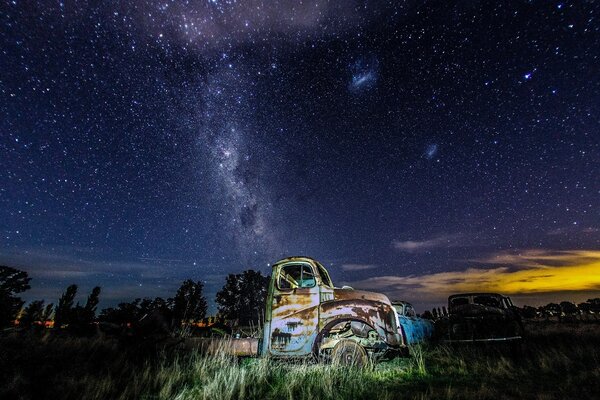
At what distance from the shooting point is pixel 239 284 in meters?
49.0

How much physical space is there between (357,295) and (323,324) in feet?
3.21

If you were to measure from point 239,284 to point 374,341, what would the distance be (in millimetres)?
45669

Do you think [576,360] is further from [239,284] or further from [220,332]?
[239,284]

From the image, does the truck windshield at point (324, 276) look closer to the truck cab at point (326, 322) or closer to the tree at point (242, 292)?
the truck cab at point (326, 322)

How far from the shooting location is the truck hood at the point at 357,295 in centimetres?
662

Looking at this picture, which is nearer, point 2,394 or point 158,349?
point 2,394

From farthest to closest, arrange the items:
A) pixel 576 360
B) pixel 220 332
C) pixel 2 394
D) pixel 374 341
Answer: pixel 220 332 → pixel 576 360 → pixel 374 341 → pixel 2 394

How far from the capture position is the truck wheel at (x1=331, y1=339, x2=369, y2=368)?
594 centimetres

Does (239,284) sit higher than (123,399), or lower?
higher

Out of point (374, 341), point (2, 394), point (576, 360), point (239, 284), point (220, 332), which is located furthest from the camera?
point (239, 284)

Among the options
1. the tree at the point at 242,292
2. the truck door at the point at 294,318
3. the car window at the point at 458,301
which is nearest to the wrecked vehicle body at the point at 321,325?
the truck door at the point at 294,318

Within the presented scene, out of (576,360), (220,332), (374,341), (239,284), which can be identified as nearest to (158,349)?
(220,332)

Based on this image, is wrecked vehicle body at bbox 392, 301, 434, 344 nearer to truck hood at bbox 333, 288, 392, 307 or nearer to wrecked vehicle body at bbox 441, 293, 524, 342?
wrecked vehicle body at bbox 441, 293, 524, 342

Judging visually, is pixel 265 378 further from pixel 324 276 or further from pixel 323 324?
pixel 324 276
